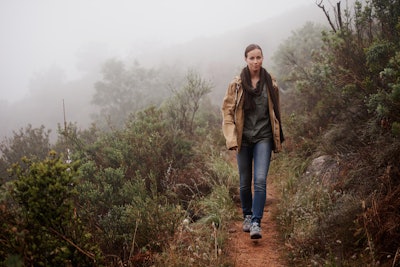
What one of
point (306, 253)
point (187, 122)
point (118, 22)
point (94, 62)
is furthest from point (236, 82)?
point (118, 22)

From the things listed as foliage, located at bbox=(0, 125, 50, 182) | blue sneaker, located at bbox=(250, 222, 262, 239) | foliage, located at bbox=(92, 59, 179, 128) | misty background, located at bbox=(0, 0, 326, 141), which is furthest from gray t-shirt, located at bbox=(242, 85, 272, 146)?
foliage, located at bbox=(92, 59, 179, 128)

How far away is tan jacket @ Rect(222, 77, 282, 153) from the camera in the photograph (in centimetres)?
374

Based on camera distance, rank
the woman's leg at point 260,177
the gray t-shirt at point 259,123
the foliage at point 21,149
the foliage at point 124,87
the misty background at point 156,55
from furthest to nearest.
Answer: the misty background at point 156,55
the foliage at point 124,87
the foliage at point 21,149
the gray t-shirt at point 259,123
the woman's leg at point 260,177

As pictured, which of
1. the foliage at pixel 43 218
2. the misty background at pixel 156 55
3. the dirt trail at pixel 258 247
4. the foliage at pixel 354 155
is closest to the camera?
the foliage at pixel 43 218

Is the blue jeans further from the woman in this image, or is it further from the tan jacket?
the tan jacket

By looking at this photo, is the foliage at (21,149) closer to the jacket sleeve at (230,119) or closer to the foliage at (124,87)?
the jacket sleeve at (230,119)

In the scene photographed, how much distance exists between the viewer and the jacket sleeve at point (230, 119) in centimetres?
371

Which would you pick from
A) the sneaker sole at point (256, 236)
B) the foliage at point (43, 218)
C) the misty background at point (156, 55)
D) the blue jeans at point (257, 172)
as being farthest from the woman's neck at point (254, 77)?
the misty background at point (156, 55)

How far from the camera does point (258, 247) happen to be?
3812 mm

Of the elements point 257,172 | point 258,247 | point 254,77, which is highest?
point 254,77

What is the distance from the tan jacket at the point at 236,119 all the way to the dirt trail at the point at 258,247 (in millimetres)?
1171

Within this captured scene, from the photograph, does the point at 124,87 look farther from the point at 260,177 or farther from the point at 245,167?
the point at 260,177

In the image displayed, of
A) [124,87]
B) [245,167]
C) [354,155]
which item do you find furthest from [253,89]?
[124,87]

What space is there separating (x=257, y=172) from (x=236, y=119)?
2.25 feet
